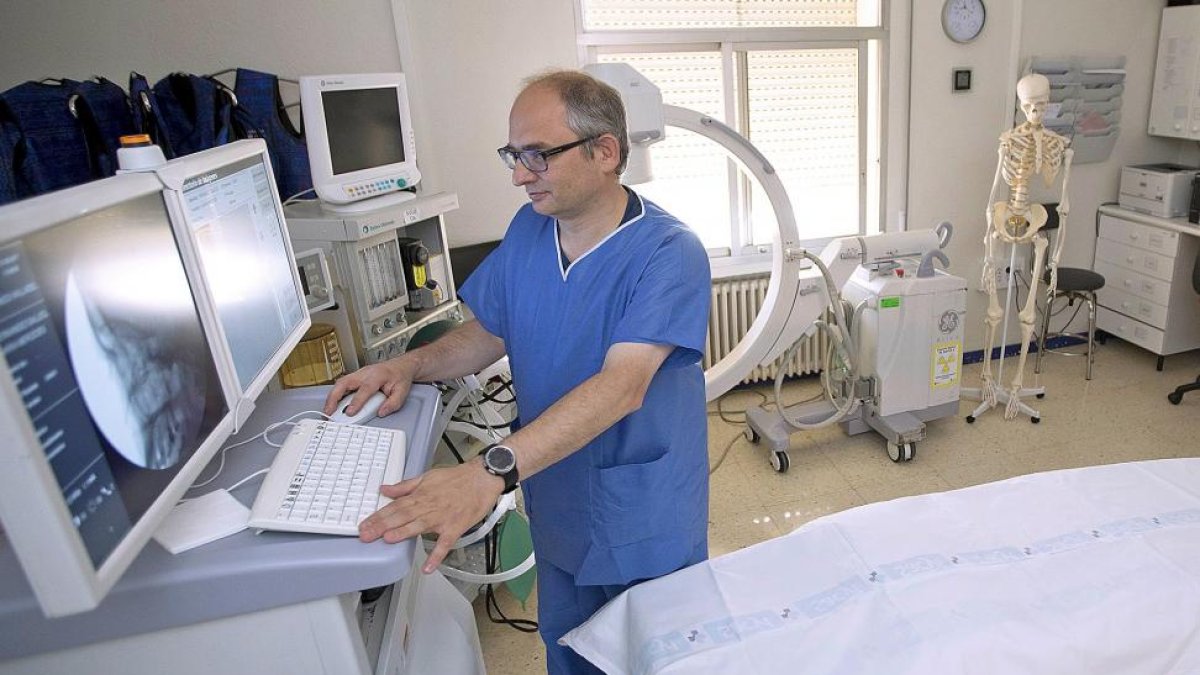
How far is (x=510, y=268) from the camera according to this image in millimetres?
1472

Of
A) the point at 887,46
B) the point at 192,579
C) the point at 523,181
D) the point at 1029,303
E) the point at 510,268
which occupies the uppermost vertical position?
the point at 887,46

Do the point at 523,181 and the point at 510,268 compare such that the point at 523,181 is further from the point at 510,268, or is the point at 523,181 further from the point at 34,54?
the point at 34,54

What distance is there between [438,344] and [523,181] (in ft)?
1.33

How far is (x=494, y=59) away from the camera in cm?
304

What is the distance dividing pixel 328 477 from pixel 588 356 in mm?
550

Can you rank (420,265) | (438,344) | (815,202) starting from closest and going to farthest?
(438,344)
(420,265)
(815,202)

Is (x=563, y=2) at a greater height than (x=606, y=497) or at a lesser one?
greater

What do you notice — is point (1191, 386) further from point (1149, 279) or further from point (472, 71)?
point (472, 71)

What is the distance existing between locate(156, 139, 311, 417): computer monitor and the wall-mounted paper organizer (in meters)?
3.69

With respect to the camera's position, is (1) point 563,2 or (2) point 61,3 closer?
(2) point 61,3

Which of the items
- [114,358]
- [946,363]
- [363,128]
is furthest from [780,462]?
[114,358]

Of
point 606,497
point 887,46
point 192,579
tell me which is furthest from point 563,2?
point 192,579

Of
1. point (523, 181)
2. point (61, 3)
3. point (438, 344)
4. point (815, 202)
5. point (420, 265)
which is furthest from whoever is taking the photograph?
point (815, 202)

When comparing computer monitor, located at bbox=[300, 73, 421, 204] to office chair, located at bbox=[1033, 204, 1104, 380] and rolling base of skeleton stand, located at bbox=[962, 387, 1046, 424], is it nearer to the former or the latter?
rolling base of skeleton stand, located at bbox=[962, 387, 1046, 424]
